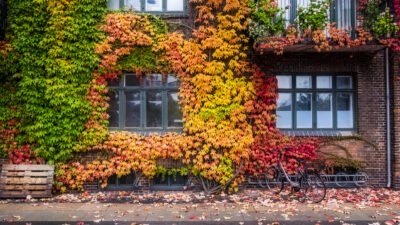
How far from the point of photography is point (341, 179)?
9.41 metres

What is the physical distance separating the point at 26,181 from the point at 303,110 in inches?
329

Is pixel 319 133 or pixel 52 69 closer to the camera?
pixel 52 69

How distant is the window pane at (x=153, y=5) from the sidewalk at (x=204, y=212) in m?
5.57

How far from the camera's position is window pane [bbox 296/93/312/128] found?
9.75m

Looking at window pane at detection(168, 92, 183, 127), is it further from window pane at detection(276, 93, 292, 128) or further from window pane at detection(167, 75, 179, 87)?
window pane at detection(276, 93, 292, 128)

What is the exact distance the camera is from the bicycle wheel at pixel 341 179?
30.3 ft

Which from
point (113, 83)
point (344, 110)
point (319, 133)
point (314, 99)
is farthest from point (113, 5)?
point (344, 110)

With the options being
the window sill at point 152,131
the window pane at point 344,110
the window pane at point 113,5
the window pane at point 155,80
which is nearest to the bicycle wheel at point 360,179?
the window pane at point 344,110

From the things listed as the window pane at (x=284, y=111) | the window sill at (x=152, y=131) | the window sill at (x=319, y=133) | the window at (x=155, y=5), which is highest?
the window at (x=155, y=5)

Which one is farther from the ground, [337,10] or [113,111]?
[337,10]

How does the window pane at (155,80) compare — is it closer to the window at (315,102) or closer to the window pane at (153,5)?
the window pane at (153,5)

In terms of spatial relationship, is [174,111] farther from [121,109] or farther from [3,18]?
[3,18]

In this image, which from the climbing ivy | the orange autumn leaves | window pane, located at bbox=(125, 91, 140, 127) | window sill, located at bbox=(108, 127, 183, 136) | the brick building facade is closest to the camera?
the climbing ivy

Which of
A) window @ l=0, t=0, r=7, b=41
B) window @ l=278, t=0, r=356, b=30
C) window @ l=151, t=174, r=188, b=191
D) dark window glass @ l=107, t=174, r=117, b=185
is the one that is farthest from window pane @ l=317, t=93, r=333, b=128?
window @ l=0, t=0, r=7, b=41
